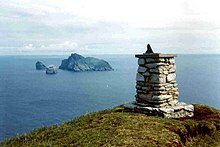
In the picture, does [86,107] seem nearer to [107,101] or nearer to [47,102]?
[107,101]

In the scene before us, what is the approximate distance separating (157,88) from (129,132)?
4.08 metres

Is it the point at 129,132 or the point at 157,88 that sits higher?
the point at 157,88

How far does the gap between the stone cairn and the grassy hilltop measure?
66 cm

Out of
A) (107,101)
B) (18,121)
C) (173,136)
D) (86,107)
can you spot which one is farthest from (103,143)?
(107,101)

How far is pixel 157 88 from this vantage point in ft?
49.6

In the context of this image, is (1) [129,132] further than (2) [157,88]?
No

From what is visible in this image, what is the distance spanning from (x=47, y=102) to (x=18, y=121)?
29292 mm

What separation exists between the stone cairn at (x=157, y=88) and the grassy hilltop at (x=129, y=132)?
26.0 inches

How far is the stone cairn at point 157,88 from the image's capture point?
15.0 metres

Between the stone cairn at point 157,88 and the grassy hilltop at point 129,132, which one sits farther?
the stone cairn at point 157,88

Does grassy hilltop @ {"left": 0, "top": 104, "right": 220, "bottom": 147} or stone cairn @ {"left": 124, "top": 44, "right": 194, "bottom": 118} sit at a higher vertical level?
stone cairn @ {"left": 124, "top": 44, "right": 194, "bottom": 118}

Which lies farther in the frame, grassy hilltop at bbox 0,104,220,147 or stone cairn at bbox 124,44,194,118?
stone cairn at bbox 124,44,194,118

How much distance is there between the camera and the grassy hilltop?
1103 cm

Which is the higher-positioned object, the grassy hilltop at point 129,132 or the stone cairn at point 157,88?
the stone cairn at point 157,88
